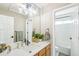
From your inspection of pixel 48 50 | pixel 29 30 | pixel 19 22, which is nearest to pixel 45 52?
pixel 48 50

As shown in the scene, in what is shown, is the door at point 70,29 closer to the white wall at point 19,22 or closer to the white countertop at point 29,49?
the white countertop at point 29,49

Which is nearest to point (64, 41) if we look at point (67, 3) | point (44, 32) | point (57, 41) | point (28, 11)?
point (57, 41)

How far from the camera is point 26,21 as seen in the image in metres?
1.23

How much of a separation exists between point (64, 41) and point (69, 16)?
32cm

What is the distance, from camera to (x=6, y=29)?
1.18 metres

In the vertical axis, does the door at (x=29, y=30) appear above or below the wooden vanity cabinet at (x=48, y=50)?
above

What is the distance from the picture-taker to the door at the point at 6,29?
116cm

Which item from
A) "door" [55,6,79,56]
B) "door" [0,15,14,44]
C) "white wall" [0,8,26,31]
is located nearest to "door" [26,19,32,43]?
"white wall" [0,8,26,31]

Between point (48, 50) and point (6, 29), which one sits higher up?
point (6, 29)

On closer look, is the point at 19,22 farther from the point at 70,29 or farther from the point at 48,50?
the point at 70,29

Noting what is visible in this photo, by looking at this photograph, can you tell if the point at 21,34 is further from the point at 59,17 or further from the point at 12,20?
the point at 59,17

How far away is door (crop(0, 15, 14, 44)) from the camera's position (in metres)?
1.16

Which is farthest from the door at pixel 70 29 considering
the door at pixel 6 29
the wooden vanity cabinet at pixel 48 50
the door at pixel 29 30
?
the door at pixel 6 29

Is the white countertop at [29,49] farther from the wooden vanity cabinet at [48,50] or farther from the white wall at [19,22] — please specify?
the white wall at [19,22]
